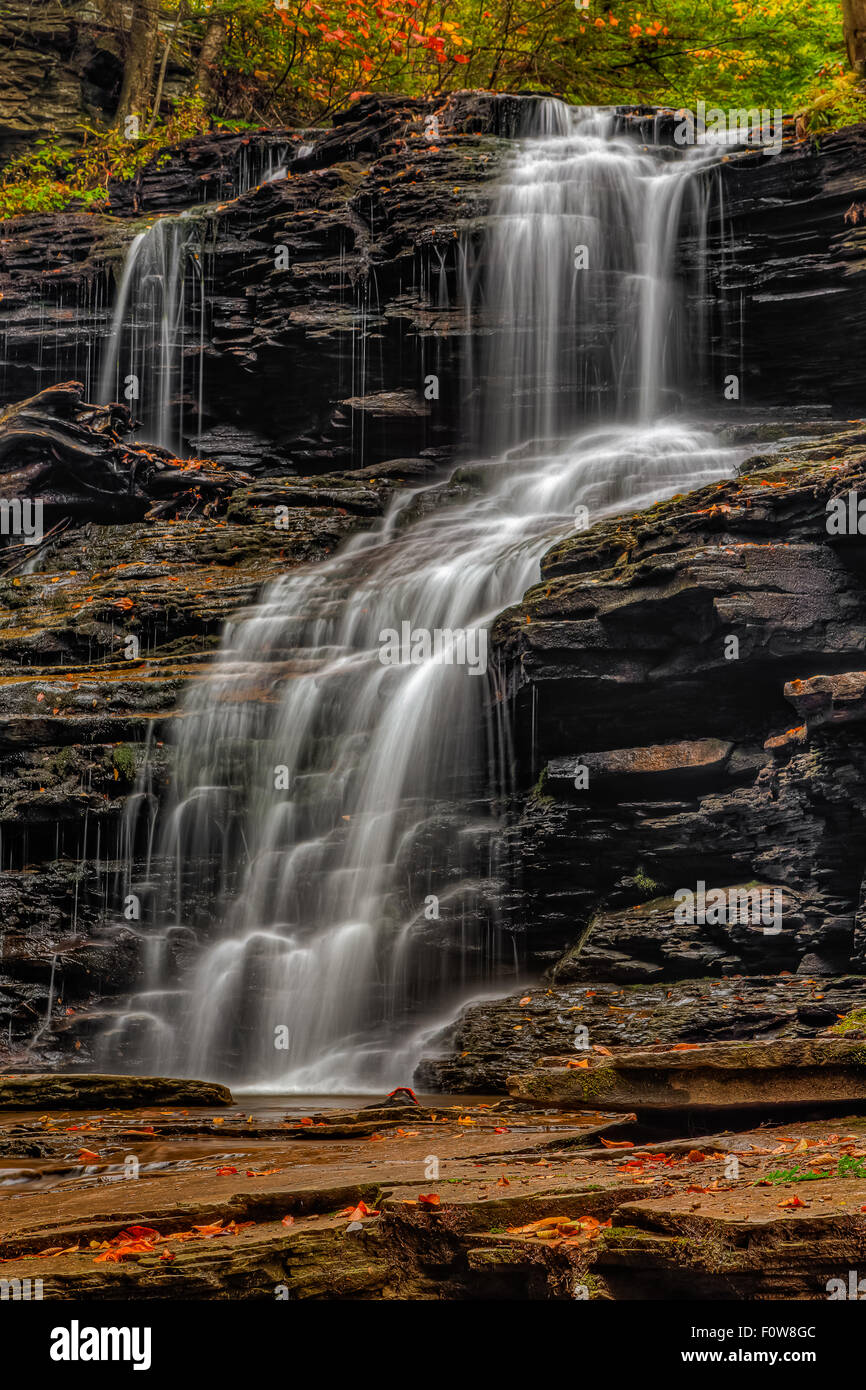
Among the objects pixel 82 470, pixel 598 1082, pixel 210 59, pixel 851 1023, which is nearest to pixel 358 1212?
pixel 598 1082

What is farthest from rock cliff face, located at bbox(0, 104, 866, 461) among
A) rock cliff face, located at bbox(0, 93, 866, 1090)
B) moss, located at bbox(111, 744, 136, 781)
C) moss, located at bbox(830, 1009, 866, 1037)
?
moss, located at bbox(830, 1009, 866, 1037)

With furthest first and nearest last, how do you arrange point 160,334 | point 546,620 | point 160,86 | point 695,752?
point 160,86 → point 160,334 → point 546,620 → point 695,752

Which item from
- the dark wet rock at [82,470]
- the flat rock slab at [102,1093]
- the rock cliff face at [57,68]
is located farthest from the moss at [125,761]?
the rock cliff face at [57,68]

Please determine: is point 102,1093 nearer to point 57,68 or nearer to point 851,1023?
point 851,1023

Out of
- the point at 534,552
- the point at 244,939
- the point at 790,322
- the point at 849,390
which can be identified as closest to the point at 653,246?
the point at 790,322

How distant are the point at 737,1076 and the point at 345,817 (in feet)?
18.5

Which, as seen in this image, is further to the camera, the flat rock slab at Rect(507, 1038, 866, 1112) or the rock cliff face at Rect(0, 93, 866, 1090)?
the rock cliff face at Rect(0, 93, 866, 1090)

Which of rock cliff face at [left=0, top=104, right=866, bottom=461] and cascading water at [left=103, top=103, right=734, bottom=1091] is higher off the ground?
rock cliff face at [left=0, top=104, right=866, bottom=461]

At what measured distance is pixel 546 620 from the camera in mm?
10094

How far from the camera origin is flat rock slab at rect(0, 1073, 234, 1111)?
25.8 feet

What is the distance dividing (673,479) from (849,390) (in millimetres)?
4486

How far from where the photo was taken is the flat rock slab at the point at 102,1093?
7859mm

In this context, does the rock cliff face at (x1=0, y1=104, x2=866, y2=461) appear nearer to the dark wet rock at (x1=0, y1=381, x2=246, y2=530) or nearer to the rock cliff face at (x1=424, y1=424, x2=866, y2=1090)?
the dark wet rock at (x1=0, y1=381, x2=246, y2=530)

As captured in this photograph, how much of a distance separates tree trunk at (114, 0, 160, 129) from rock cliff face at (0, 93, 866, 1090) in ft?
27.6
